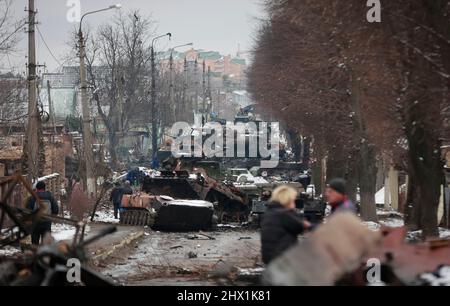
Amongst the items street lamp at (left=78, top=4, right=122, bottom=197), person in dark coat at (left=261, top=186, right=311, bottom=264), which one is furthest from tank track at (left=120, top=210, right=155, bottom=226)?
person in dark coat at (left=261, top=186, right=311, bottom=264)

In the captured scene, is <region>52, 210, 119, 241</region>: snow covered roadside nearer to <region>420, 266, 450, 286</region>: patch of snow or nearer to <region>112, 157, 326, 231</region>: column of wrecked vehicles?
<region>112, 157, 326, 231</region>: column of wrecked vehicles

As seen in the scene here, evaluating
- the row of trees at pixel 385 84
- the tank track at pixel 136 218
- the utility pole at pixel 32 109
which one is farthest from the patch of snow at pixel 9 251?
the tank track at pixel 136 218

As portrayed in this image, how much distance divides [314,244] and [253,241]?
52.8 feet

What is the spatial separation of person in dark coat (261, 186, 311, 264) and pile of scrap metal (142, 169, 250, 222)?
20271 millimetres

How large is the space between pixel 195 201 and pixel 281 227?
682 inches

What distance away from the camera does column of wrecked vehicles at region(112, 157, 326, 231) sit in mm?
26250

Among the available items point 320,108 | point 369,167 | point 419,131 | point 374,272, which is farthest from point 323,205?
point 374,272

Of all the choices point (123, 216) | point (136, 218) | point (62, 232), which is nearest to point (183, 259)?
Answer: point (62, 232)

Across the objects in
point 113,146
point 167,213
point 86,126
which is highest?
point 86,126

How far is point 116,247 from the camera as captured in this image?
20.1 metres

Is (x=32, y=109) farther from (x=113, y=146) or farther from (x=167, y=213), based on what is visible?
(x=113, y=146)

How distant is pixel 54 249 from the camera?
31.1ft

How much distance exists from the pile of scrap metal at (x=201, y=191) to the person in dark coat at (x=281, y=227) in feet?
66.5

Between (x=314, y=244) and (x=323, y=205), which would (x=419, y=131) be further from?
(x=314, y=244)
